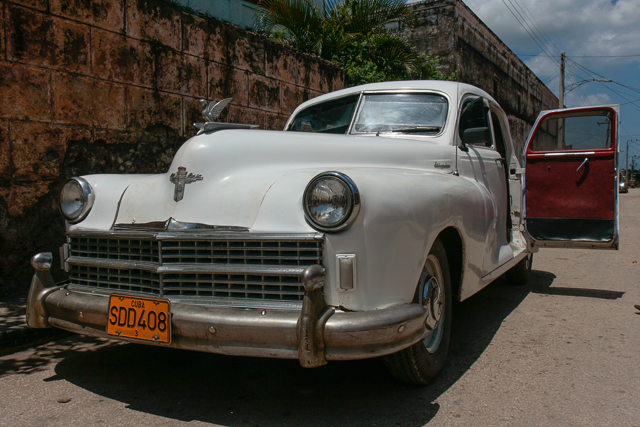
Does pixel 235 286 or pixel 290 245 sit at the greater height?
pixel 290 245

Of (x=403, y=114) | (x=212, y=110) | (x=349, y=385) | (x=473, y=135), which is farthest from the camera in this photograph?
(x=403, y=114)

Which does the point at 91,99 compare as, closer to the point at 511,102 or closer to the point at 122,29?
the point at 122,29

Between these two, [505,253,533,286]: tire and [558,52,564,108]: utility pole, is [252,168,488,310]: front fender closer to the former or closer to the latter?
[505,253,533,286]: tire

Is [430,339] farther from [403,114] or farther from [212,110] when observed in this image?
[212,110]

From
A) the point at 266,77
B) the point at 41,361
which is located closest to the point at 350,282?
the point at 41,361

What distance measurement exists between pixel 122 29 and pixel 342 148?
3.27 meters

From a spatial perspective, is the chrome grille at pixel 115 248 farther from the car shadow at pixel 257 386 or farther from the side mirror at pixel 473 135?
the side mirror at pixel 473 135

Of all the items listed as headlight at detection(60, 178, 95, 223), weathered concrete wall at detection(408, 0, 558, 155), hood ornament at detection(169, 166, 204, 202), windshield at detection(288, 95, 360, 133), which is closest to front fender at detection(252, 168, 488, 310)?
hood ornament at detection(169, 166, 204, 202)

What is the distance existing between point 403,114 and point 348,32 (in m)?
6.11

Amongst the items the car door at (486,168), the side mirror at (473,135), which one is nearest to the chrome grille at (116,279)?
the car door at (486,168)

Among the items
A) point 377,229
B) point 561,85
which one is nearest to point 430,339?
point 377,229

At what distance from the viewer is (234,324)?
2.12 m

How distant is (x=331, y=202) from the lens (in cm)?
221

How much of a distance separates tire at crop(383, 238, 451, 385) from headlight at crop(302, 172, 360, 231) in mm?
586
